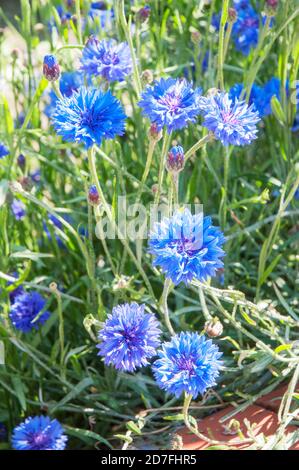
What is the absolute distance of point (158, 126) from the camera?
38.6 inches

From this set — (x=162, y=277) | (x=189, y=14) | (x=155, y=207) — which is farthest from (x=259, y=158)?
(x=155, y=207)

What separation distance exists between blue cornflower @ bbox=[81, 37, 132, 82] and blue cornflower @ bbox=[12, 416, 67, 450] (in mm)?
501

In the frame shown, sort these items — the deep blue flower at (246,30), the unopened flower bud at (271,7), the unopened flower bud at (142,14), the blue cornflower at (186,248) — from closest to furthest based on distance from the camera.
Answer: the blue cornflower at (186,248) < the unopened flower bud at (271,7) < the unopened flower bud at (142,14) < the deep blue flower at (246,30)

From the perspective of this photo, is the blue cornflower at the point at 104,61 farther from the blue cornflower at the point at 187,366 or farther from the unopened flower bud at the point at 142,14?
the blue cornflower at the point at 187,366

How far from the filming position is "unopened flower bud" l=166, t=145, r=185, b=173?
0.94 metres

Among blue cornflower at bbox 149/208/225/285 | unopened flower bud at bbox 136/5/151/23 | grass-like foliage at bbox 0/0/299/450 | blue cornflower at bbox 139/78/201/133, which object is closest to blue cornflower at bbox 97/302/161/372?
grass-like foliage at bbox 0/0/299/450

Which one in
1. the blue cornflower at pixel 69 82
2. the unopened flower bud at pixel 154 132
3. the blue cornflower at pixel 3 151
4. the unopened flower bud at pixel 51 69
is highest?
the blue cornflower at pixel 69 82

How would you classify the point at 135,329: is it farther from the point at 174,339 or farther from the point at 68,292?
the point at 68,292

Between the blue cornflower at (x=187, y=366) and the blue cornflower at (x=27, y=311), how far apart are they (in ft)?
1.14

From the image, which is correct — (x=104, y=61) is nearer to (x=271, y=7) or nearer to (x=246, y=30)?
(x=271, y=7)

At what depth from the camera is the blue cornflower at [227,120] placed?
0.96 m

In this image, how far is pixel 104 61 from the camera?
1176 mm

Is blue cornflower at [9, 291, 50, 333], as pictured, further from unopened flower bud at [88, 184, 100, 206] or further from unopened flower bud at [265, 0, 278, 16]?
unopened flower bud at [265, 0, 278, 16]

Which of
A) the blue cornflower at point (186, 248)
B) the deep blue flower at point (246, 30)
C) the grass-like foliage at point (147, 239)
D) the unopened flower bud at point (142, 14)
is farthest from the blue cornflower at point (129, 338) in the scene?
the deep blue flower at point (246, 30)
